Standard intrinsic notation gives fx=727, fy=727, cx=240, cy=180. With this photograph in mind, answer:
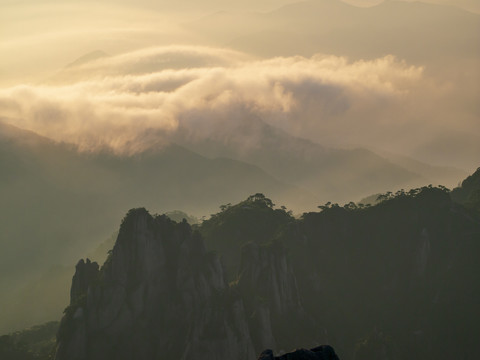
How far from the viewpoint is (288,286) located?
5846 inches

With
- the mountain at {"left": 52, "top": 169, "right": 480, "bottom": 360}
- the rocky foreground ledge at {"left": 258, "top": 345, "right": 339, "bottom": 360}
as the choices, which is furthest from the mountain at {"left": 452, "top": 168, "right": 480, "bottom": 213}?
the rocky foreground ledge at {"left": 258, "top": 345, "right": 339, "bottom": 360}

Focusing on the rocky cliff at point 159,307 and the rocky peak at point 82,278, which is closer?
the rocky cliff at point 159,307

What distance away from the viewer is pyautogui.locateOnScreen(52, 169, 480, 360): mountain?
130875 mm

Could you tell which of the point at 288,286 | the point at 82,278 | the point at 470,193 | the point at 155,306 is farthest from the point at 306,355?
the point at 470,193

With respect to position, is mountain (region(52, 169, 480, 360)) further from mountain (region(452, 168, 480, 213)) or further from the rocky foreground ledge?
the rocky foreground ledge

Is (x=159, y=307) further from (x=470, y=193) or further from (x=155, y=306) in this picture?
(x=470, y=193)

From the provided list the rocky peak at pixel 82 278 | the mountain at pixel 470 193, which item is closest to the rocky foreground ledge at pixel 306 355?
the rocky peak at pixel 82 278

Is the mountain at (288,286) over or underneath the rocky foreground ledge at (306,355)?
over

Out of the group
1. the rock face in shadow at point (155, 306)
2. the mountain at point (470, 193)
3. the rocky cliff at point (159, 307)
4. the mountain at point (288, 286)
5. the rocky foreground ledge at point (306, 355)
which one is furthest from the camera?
the mountain at point (470, 193)

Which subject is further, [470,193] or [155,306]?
[470,193]

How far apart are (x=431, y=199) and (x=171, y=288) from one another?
67.4 meters

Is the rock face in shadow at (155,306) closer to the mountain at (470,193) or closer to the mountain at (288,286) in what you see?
the mountain at (288,286)

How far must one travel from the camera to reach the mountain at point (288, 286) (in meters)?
131

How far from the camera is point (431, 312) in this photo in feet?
490
